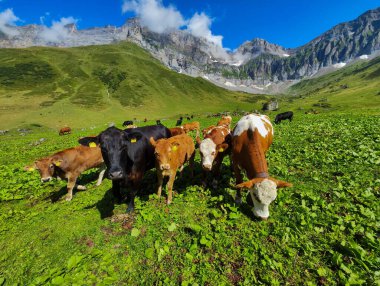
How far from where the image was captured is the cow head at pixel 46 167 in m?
10.7

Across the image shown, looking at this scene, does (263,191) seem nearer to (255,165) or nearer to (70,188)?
(255,165)

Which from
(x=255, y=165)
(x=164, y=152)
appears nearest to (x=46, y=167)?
(x=164, y=152)

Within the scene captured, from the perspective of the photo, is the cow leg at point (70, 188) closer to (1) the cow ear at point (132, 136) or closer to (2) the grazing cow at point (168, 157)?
(2) the grazing cow at point (168, 157)

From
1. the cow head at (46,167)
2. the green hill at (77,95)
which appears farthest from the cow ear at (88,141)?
the green hill at (77,95)

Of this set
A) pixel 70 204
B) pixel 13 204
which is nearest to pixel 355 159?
pixel 70 204

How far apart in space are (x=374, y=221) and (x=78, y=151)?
13.4 meters

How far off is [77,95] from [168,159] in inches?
5582

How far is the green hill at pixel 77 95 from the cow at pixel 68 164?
6784cm

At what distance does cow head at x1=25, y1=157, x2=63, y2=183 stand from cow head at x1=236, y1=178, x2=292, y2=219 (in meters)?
9.62

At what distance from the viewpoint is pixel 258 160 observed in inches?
304

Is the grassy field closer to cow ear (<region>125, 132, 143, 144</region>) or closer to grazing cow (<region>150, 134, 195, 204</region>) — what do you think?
grazing cow (<region>150, 134, 195, 204</region>)

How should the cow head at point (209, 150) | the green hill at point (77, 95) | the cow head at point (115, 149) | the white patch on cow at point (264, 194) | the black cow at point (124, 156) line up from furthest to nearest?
the green hill at point (77, 95) → the cow head at point (209, 150) → the black cow at point (124, 156) → the cow head at point (115, 149) → the white patch on cow at point (264, 194)

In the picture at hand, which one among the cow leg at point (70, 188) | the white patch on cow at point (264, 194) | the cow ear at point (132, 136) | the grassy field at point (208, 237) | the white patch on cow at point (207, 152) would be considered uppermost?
the cow ear at point (132, 136)

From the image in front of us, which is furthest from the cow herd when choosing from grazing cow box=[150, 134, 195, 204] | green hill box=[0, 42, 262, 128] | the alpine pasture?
green hill box=[0, 42, 262, 128]
